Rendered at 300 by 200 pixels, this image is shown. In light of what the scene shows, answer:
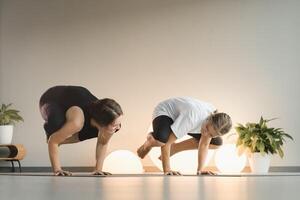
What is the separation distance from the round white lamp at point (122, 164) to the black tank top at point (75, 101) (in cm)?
126

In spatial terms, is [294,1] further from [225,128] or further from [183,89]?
[225,128]

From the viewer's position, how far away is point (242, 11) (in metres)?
5.62

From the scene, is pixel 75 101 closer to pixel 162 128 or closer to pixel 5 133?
pixel 162 128

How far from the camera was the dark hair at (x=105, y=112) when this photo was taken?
10.5 feet

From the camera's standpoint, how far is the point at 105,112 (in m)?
3.22

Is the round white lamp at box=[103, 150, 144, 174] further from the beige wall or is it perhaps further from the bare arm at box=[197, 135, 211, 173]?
the bare arm at box=[197, 135, 211, 173]

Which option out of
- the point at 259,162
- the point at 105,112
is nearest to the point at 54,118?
the point at 105,112

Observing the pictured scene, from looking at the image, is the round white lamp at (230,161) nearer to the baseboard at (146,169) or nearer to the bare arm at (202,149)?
the baseboard at (146,169)

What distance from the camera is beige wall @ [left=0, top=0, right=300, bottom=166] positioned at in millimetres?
5531

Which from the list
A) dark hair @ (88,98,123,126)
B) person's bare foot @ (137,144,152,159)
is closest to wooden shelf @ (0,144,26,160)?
person's bare foot @ (137,144,152,159)

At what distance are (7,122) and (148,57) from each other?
1616mm

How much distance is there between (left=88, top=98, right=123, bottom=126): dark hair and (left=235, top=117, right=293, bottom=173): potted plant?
6.68 ft

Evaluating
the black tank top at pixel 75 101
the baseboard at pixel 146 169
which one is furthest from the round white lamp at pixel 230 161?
the black tank top at pixel 75 101

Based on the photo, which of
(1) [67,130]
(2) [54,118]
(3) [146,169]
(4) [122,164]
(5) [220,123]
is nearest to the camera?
(1) [67,130]
